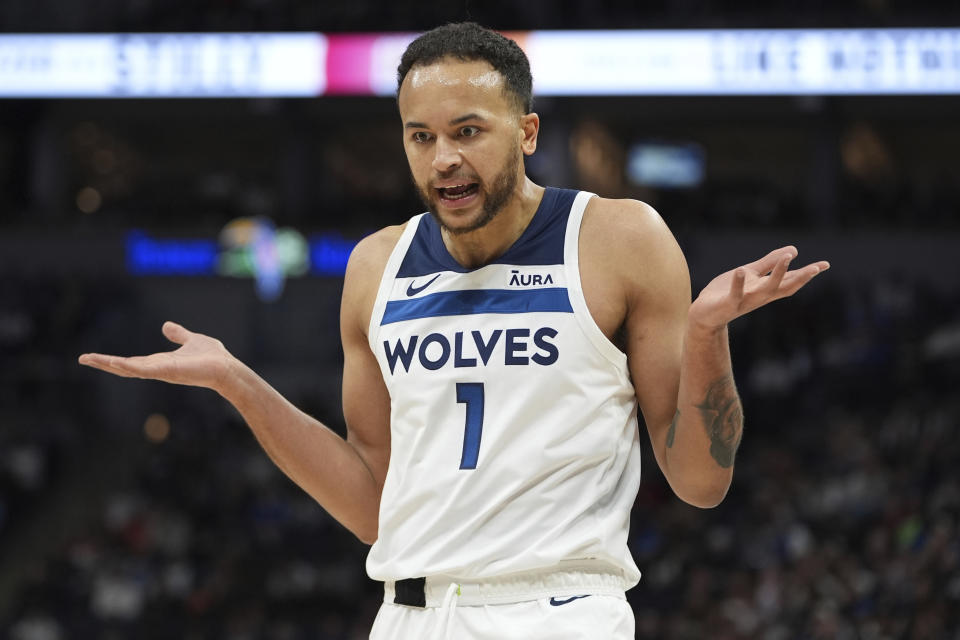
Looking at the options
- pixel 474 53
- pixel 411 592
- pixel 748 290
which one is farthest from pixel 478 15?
pixel 748 290

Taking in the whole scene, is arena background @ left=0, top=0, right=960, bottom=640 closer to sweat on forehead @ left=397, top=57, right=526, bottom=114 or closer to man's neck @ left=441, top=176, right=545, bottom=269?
man's neck @ left=441, top=176, right=545, bottom=269

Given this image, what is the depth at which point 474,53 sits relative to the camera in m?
3.16

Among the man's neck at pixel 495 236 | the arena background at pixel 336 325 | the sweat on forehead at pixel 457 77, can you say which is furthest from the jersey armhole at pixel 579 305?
the arena background at pixel 336 325

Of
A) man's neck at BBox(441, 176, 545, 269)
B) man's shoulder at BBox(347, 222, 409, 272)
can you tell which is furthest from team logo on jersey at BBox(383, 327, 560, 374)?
man's shoulder at BBox(347, 222, 409, 272)

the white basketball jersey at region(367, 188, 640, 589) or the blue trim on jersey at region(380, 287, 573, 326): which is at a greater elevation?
the blue trim on jersey at region(380, 287, 573, 326)

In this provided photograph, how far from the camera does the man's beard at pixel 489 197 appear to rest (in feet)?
10.3

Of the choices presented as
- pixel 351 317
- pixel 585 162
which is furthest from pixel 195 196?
pixel 351 317

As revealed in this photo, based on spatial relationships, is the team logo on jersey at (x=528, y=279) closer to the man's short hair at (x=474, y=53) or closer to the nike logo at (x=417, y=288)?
the nike logo at (x=417, y=288)

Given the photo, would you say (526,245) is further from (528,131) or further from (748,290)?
(748,290)

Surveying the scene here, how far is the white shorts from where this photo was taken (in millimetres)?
2973

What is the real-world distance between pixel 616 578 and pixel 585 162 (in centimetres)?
2010

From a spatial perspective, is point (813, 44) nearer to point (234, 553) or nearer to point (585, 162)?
point (585, 162)

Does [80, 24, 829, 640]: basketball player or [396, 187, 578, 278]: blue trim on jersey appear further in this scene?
[396, 187, 578, 278]: blue trim on jersey

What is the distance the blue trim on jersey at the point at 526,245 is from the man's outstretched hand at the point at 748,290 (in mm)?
508
